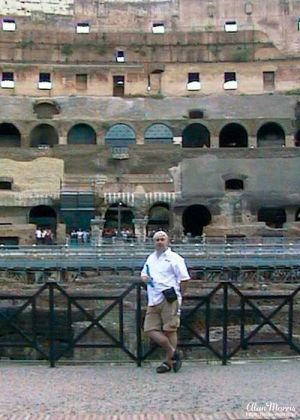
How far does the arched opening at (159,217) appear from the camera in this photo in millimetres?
33344

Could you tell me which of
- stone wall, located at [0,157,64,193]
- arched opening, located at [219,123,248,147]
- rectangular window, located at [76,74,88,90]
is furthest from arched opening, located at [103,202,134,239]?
rectangular window, located at [76,74,88,90]

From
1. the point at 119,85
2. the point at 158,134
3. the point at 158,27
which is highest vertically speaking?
the point at 158,27

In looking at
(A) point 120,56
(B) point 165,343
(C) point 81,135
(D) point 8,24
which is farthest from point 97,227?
(D) point 8,24

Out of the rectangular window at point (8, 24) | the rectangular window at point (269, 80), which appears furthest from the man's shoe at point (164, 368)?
the rectangular window at point (8, 24)

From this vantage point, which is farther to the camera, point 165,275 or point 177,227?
point 177,227

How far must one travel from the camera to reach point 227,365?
26.8 feet

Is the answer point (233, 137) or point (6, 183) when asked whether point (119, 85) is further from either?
point (6, 183)

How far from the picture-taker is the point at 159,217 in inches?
1341

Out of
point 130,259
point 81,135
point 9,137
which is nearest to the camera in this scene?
point 130,259

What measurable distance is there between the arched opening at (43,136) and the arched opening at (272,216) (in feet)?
53.1

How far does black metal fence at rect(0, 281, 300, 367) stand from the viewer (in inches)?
325

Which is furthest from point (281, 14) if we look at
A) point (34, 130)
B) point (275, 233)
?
point (275, 233)

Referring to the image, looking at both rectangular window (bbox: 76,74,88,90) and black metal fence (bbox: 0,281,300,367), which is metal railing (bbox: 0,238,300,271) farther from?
rectangular window (bbox: 76,74,88,90)

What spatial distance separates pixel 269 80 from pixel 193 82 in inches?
219
